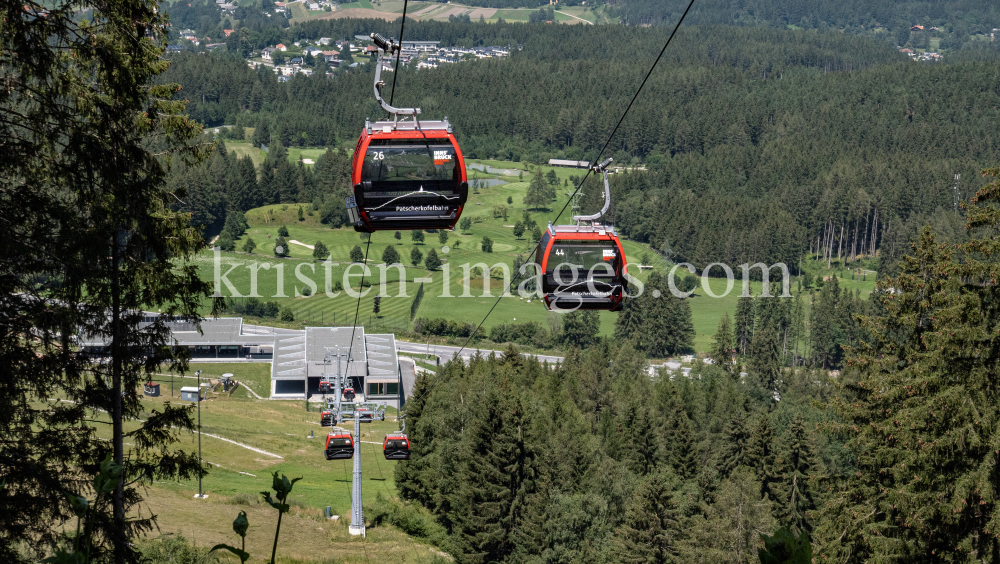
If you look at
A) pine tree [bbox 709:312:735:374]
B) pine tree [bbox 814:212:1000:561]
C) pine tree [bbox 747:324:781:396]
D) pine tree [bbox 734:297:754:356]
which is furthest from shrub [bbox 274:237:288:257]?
pine tree [bbox 814:212:1000:561]

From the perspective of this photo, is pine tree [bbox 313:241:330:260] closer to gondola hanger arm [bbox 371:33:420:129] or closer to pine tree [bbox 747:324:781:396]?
pine tree [bbox 747:324:781:396]

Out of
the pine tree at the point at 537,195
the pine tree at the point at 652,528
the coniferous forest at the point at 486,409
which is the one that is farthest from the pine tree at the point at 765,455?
the pine tree at the point at 537,195

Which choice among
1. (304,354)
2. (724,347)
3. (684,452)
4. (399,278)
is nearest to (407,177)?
(684,452)

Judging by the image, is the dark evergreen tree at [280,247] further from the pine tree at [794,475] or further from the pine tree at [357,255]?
the pine tree at [794,475]

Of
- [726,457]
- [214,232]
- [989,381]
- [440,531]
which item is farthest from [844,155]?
[989,381]

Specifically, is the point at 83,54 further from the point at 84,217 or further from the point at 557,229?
the point at 557,229
